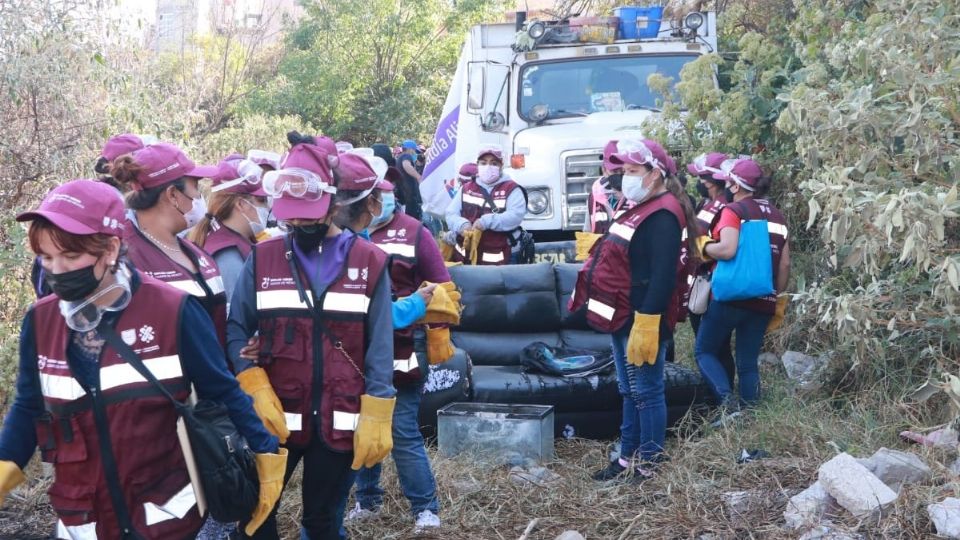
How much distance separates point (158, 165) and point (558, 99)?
7412 mm

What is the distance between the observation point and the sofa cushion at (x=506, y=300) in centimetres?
772

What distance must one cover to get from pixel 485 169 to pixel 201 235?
4952mm

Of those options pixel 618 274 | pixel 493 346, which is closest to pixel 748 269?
pixel 618 274

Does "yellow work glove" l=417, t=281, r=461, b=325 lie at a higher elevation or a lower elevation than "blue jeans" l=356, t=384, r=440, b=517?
higher

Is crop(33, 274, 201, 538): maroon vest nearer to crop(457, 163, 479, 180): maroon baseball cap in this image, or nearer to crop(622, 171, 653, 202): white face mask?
crop(622, 171, 653, 202): white face mask

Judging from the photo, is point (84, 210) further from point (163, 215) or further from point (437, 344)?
point (437, 344)

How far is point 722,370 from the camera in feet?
22.8

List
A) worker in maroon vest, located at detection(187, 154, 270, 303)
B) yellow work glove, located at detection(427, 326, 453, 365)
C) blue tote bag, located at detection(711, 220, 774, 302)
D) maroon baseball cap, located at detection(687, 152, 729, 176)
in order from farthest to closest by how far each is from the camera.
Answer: maroon baseball cap, located at detection(687, 152, 729, 176) < blue tote bag, located at detection(711, 220, 774, 302) < yellow work glove, located at detection(427, 326, 453, 365) < worker in maroon vest, located at detection(187, 154, 270, 303)

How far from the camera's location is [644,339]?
559 cm

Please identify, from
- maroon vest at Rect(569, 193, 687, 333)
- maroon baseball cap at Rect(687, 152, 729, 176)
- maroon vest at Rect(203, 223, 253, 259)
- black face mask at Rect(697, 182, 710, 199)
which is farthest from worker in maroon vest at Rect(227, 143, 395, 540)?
black face mask at Rect(697, 182, 710, 199)

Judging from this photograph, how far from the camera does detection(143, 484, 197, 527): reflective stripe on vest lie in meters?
2.98

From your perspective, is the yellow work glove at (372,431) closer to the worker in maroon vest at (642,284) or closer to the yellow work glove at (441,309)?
the yellow work glove at (441,309)

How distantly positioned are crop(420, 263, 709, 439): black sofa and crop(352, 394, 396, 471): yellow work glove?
2.86 meters

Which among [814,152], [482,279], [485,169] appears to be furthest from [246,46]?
[814,152]
